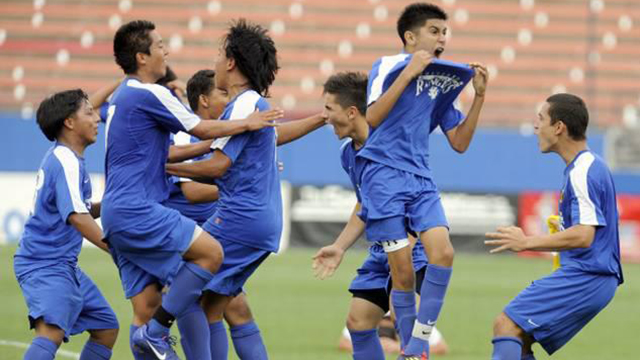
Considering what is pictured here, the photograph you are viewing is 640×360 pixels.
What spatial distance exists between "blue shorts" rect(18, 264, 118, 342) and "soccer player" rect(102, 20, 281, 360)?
0.42 m

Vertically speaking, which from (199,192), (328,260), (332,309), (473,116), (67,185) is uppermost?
(473,116)

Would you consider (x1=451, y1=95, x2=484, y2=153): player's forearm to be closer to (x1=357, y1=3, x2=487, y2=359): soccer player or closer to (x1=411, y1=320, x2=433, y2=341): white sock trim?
(x1=357, y1=3, x2=487, y2=359): soccer player

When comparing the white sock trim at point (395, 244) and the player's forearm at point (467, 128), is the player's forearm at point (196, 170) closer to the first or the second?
the white sock trim at point (395, 244)

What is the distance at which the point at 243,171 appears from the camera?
6.78m

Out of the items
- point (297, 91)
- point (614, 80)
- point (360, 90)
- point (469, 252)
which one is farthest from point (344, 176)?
point (360, 90)

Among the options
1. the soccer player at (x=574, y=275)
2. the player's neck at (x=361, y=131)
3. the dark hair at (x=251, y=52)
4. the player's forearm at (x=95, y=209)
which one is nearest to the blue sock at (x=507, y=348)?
the soccer player at (x=574, y=275)

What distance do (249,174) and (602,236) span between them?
2.08 m

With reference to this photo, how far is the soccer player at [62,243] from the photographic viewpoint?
669 cm

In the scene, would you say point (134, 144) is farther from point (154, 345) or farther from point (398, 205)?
point (398, 205)

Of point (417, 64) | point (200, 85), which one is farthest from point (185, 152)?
point (417, 64)

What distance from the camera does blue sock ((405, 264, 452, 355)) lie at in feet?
21.9

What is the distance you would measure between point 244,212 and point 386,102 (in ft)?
3.46

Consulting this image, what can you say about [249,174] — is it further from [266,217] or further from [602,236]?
[602,236]

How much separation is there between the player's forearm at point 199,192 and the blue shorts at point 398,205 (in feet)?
3.70
